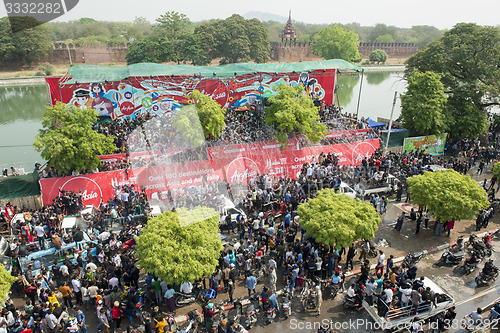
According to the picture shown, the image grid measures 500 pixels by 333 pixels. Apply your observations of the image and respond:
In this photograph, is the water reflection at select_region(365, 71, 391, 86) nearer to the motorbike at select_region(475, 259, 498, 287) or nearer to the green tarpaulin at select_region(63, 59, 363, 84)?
the green tarpaulin at select_region(63, 59, 363, 84)

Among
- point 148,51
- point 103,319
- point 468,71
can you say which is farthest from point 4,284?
point 148,51

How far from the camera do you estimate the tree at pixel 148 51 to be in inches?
2216

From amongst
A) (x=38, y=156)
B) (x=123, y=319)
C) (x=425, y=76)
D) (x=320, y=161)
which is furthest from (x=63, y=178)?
(x=425, y=76)

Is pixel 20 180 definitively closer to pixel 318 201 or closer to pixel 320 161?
pixel 318 201

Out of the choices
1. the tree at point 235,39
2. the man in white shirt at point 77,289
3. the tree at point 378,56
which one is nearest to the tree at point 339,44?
the tree at point 378,56

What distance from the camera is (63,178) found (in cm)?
1736

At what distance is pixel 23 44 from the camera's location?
57.5 metres

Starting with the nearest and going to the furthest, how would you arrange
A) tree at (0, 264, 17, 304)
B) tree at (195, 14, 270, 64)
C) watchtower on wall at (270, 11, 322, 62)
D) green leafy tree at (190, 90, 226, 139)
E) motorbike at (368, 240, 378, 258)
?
tree at (0, 264, 17, 304) < motorbike at (368, 240, 378, 258) < green leafy tree at (190, 90, 226, 139) < tree at (195, 14, 270, 64) < watchtower on wall at (270, 11, 322, 62)

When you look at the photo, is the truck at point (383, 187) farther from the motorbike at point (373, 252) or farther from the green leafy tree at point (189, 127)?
the green leafy tree at point (189, 127)

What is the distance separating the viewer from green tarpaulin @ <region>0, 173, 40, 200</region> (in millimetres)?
17281

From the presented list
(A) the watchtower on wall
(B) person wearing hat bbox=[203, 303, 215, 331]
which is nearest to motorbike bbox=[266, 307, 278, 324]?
(B) person wearing hat bbox=[203, 303, 215, 331]

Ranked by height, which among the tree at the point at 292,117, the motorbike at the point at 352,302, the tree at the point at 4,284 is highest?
the tree at the point at 292,117

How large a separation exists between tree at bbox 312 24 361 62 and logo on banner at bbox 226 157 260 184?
58469 mm

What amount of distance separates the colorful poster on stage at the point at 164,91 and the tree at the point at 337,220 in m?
12.6
